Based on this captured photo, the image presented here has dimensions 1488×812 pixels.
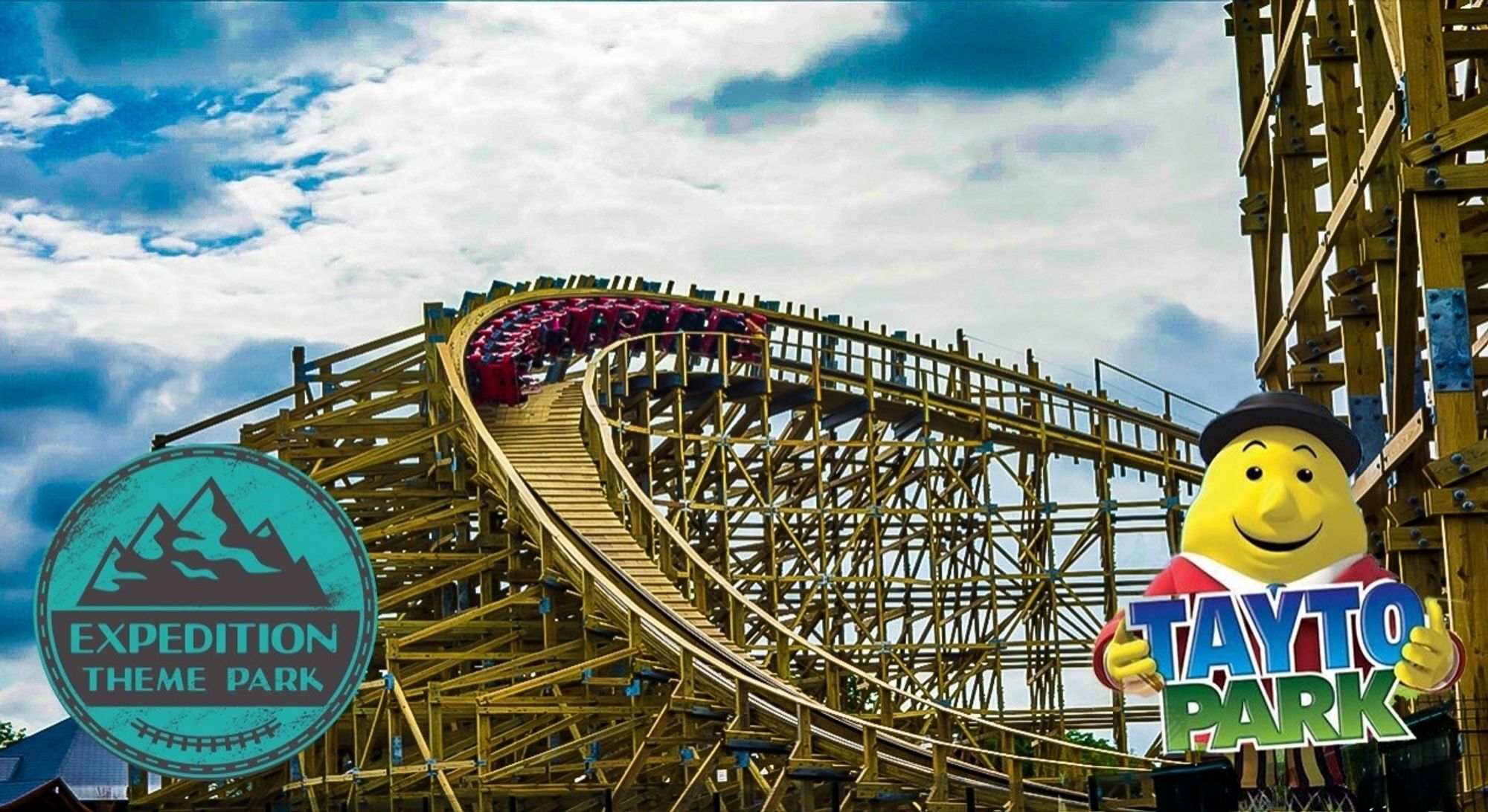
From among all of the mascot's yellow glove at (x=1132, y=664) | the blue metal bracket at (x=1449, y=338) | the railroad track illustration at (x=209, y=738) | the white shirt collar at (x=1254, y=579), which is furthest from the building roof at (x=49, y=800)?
the blue metal bracket at (x=1449, y=338)

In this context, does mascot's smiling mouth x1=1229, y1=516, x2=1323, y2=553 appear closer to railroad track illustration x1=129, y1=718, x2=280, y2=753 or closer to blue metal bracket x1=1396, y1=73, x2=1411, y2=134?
blue metal bracket x1=1396, y1=73, x2=1411, y2=134

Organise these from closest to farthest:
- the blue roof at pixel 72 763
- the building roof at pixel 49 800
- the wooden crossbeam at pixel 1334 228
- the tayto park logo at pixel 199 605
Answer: the wooden crossbeam at pixel 1334 228 < the tayto park logo at pixel 199 605 < the building roof at pixel 49 800 < the blue roof at pixel 72 763

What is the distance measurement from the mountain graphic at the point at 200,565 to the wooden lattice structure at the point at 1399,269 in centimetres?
925

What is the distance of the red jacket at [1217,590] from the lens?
40.0ft

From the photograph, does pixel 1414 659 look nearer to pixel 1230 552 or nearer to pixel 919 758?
pixel 1230 552

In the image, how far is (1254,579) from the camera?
12484 millimetres

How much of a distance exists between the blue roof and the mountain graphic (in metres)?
23.9

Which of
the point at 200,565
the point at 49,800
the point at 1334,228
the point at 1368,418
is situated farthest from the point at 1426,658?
the point at 49,800

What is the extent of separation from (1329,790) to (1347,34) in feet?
25.0

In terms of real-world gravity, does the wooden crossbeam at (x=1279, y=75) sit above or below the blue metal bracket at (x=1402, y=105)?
above

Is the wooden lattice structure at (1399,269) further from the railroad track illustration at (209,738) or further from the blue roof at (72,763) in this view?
the blue roof at (72,763)

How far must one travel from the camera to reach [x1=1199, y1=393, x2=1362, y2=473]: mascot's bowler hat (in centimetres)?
1277

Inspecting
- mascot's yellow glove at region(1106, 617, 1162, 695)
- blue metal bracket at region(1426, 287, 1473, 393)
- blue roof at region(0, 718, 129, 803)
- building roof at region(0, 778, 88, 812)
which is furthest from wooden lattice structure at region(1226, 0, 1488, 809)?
blue roof at region(0, 718, 129, 803)

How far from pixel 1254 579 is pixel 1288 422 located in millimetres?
951
